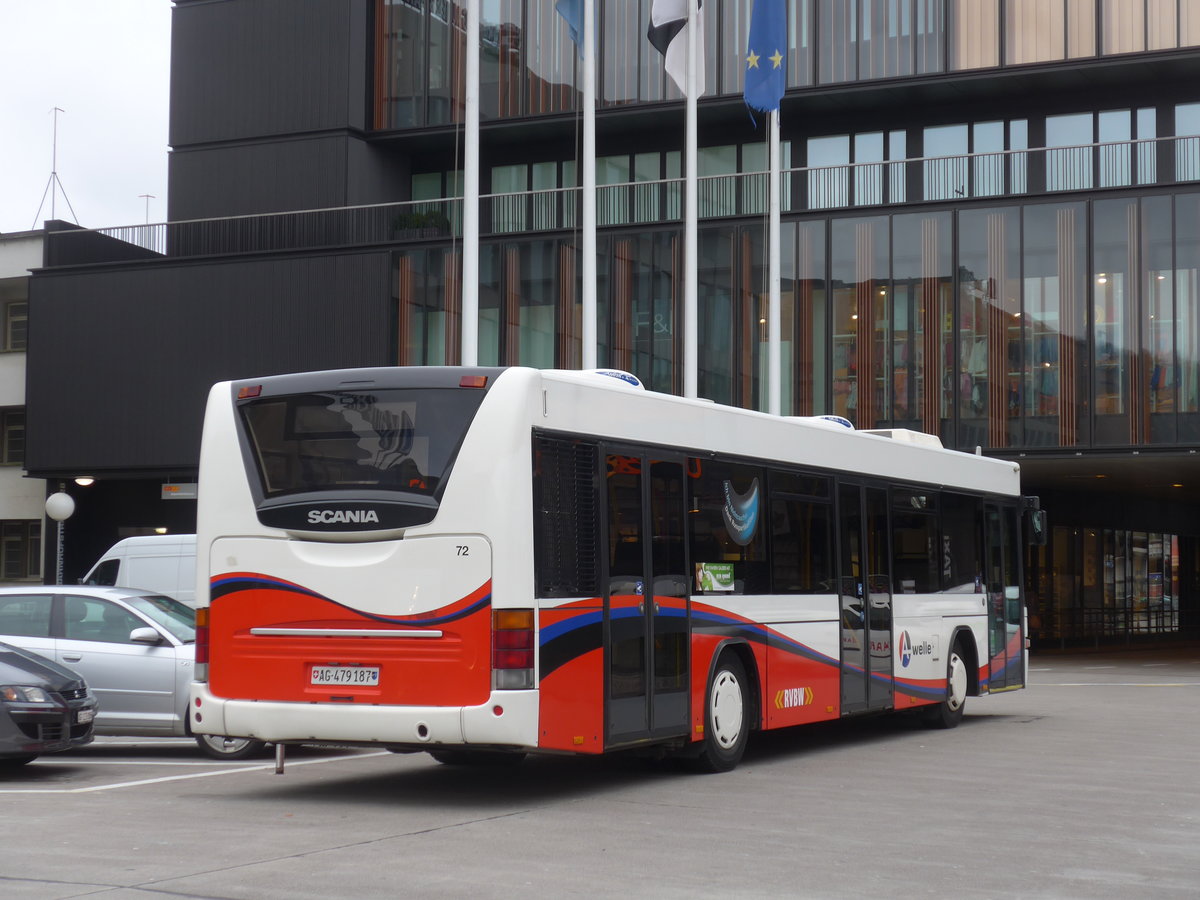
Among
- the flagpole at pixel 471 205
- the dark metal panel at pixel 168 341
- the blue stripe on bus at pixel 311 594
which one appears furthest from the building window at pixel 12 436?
the blue stripe on bus at pixel 311 594

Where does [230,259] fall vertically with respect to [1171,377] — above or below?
above

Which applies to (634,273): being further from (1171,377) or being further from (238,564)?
(238,564)

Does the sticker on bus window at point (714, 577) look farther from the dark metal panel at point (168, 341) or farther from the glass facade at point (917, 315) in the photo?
the dark metal panel at point (168, 341)

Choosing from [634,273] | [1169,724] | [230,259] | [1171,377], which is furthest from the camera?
[230,259]

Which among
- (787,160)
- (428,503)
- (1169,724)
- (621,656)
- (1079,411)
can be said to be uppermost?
(787,160)

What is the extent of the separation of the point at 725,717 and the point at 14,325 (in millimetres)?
32816

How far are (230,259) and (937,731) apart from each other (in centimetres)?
2439

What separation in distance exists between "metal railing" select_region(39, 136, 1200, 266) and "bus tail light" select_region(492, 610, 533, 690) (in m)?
24.3

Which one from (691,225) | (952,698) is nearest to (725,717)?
(952,698)

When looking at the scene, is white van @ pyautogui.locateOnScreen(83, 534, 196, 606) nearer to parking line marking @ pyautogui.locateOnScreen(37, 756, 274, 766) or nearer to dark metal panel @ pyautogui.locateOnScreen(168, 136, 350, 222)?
parking line marking @ pyautogui.locateOnScreen(37, 756, 274, 766)

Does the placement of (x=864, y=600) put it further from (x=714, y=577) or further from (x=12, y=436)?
(x=12, y=436)

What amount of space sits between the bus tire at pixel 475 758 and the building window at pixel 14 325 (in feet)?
102

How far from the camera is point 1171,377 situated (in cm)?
3047

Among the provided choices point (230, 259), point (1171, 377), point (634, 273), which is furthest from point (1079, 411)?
point (230, 259)
